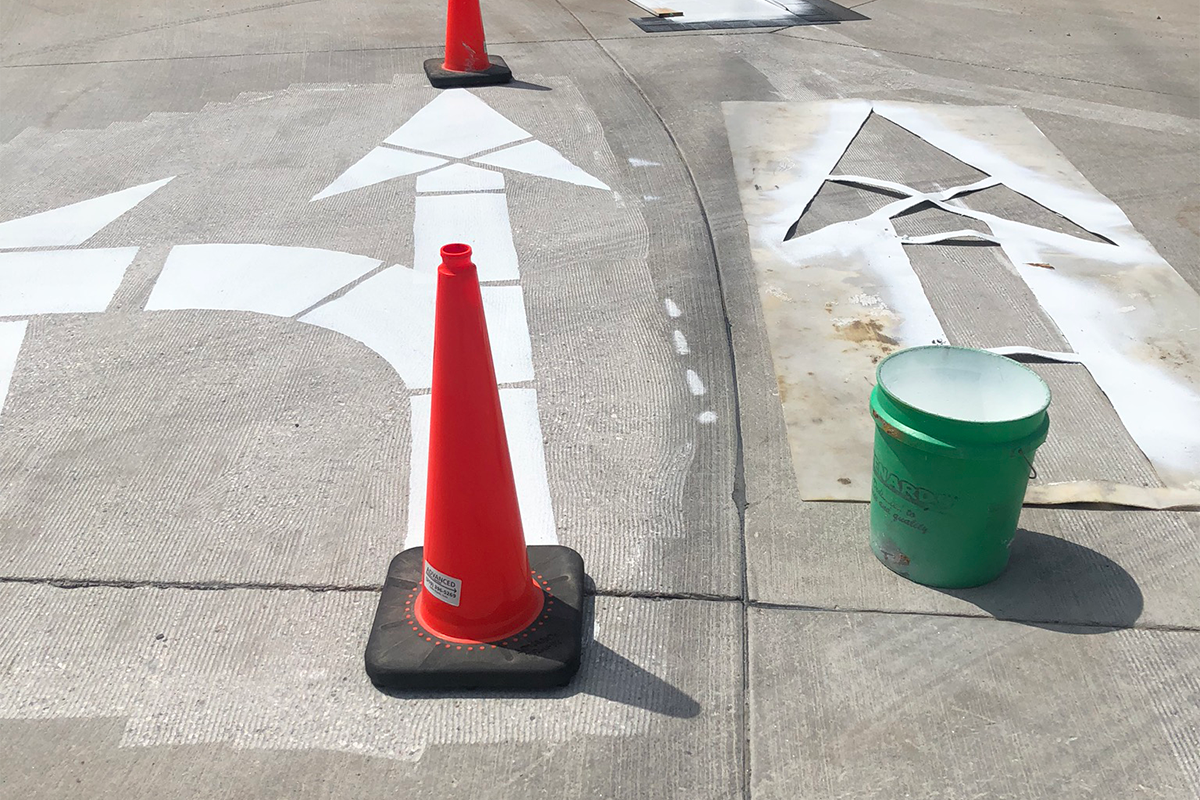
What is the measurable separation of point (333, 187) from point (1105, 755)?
478 centimetres

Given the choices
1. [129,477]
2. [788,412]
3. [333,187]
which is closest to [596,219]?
[333,187]

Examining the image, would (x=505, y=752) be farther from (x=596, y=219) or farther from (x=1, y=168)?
(x=1, y=168)

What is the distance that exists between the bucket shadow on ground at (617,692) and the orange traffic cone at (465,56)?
5641mm

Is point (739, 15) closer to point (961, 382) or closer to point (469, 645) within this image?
point (961, 382)

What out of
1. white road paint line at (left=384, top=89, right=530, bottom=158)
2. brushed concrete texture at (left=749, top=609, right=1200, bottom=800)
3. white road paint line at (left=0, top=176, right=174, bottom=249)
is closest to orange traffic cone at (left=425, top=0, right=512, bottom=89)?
white road paint line at (left=384, top=89, right=530, bottom=158)

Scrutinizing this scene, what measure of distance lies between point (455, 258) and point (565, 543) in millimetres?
1110

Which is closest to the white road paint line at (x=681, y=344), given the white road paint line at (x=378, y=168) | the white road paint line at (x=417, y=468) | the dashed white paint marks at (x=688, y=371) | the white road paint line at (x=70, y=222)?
the dashed white paint marks at (x=688, y=371)

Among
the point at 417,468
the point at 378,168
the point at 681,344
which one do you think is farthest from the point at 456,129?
the point at 417,468

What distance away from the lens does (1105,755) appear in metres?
2.62

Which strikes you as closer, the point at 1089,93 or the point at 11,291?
the point at 11,291

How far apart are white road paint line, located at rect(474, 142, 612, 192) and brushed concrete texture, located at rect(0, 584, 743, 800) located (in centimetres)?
349

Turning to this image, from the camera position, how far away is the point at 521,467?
3.73 m

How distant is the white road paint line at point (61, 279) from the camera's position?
15.5ft

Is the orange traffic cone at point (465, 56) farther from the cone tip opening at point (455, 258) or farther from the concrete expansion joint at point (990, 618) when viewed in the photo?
the concrete expansion joint at point (990, 618)
